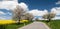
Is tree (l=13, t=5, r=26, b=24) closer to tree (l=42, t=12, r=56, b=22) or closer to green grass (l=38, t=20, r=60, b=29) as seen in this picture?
tree (l=42, t=12, r=56, b=22)

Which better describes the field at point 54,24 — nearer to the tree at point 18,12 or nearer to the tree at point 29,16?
the tree at point 29,16

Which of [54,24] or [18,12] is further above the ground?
[18,12]

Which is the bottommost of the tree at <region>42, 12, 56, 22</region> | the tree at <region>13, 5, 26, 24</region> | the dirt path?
the dirt path

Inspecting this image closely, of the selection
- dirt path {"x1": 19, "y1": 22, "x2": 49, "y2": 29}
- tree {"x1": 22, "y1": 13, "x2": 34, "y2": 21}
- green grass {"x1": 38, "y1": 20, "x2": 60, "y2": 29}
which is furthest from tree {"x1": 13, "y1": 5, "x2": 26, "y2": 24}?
green grass {"x1": 38, "y1": 20, "x2": 60, "y2": 29}

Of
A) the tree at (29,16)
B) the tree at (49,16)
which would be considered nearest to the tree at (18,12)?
the tree at (29,16)

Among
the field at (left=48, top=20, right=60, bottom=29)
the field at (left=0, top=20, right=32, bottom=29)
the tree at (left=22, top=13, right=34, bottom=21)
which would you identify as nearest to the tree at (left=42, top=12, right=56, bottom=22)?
the field at (left=48, top=20, right=60, bottom=29)

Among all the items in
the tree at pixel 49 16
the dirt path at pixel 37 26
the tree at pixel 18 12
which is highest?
the tree at pixel 18 12

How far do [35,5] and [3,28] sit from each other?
60 centimetres

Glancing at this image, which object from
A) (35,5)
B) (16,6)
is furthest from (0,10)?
(35,5)

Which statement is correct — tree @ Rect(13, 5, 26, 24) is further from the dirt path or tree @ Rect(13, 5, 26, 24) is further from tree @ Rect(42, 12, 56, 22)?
tree @ Rect(42, 12, 56, 22)

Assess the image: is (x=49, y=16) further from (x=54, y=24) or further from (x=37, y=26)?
(x=37, y=26)

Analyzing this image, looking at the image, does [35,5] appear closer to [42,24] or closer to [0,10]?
[42,24]

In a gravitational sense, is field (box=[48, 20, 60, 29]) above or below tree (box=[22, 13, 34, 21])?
below

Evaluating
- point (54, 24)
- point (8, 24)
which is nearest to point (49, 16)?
point (54, 24)
